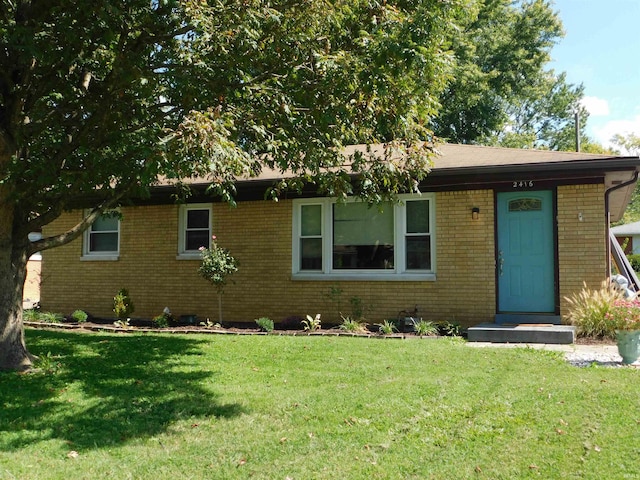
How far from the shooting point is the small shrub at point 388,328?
400 inches

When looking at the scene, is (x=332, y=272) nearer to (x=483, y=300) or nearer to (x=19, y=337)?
(x=483, y=300)

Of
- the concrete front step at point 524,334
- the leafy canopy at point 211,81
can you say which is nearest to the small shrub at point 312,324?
Answer: the concrete front step at point 524,334

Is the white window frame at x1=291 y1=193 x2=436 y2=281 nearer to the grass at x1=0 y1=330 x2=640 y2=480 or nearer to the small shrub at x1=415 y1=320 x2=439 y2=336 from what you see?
the small shrub at x1=415 y1=320 x2=439 y2=336

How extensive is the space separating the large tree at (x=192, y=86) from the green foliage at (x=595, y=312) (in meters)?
4.30

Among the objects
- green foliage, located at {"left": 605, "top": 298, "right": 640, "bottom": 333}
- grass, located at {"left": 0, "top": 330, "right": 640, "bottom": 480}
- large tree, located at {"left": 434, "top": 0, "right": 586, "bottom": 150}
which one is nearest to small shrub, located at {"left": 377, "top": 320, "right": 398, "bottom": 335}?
grass, located at {"left": 0, "top": 330, "right": 640, "bottom": 480}

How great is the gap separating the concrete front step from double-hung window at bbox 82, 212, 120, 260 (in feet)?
31.0

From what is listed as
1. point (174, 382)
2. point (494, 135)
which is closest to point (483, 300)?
point (174, 382)

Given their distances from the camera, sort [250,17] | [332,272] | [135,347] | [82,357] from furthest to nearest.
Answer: [332,272]
[135,347]
[82,357]
[250,17]

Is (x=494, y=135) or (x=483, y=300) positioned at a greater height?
(x=494, y=135)

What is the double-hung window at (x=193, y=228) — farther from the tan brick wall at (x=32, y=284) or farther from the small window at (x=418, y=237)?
the tan brick wall at (x=32, y=284)

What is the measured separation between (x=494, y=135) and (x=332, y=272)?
23950mm

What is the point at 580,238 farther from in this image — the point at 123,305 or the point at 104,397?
the point at 123,305

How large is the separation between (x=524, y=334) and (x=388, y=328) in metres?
2.37

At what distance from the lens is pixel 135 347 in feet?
28.8
